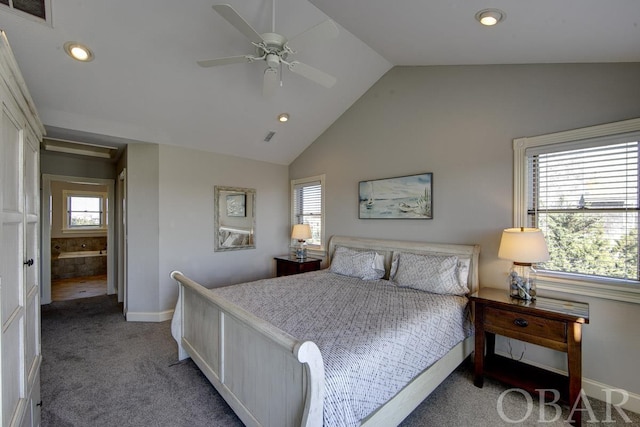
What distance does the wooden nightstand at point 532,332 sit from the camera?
6.61 feet

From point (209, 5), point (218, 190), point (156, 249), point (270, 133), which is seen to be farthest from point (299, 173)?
point (209, 5)

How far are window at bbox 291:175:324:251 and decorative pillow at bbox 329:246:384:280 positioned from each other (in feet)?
3.30

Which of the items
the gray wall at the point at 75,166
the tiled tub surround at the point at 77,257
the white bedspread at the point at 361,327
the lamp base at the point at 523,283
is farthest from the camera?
the tiled tub surround at the point at 77,257

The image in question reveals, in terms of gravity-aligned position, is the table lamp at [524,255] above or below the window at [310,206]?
below

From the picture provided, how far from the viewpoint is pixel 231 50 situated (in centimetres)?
286

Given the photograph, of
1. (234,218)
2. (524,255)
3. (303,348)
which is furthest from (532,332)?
(234,218)

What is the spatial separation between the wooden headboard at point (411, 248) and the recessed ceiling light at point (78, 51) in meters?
3.36

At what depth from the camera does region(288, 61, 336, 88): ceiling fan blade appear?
230 centimetres

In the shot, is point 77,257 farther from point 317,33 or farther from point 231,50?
point 317,33

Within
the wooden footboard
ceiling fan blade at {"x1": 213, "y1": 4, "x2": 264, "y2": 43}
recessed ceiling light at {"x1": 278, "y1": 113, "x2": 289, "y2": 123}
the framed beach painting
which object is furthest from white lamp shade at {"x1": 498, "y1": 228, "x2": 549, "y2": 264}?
recessed ceiling light at {"x1": 278, "y1": 113, "x2": 289, "y2": 123}

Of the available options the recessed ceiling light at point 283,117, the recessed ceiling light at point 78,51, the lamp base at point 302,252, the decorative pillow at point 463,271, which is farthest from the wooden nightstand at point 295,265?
the recessed ceiling light at point 78,51

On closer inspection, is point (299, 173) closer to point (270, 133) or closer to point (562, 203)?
point (270, 133)

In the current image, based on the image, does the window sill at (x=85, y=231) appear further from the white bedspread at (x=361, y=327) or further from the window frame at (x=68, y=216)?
the white bedspread at (x=361, y=327)

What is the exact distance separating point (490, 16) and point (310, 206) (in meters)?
3.54
